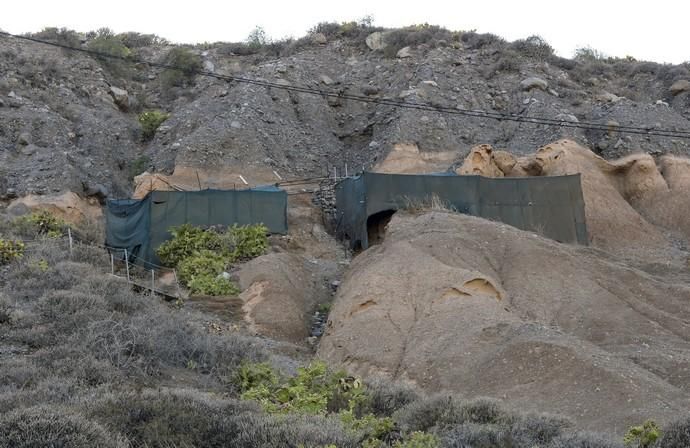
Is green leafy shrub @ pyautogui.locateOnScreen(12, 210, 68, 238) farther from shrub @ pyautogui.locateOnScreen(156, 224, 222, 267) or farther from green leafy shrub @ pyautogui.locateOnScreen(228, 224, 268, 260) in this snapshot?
green leafy shrub @ pyautogui.locateOnScreen(228, 224, 268, 260)

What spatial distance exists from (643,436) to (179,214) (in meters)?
17.4

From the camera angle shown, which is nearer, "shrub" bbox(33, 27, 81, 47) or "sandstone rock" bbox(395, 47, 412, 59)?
"sandstone rock" bbox(395, 47, 412, 59)

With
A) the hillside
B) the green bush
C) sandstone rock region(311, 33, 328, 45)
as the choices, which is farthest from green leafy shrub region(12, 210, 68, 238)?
sandstone rock region(311, 33, 328, 45)

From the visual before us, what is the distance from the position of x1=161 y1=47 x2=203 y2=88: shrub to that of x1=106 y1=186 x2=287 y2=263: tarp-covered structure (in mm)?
17774

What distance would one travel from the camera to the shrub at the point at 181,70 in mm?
42094

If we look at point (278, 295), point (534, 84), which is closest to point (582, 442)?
point (278, 295)

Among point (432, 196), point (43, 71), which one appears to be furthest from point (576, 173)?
point (43, 71)

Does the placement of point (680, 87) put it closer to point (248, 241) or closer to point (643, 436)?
point (248, 241)

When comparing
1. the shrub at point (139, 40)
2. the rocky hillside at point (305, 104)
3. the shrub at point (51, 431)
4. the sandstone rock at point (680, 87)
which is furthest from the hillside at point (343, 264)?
the shrub at point (139, 40)

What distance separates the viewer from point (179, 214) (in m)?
24.0

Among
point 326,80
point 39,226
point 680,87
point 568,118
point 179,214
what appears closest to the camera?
point 39,226

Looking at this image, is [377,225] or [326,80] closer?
[377,225]

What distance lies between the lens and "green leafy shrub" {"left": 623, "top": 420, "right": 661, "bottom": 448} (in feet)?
27.1

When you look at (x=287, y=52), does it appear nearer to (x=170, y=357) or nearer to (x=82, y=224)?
(x=82, y=224)
